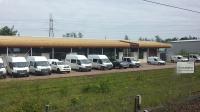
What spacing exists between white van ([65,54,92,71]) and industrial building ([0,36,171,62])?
3.99 m

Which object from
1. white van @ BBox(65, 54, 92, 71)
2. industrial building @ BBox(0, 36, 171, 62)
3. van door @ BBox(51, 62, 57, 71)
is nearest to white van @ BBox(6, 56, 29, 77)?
industrial building @ BBox(0, 36, 171, 62)

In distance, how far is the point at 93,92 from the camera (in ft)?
82.2

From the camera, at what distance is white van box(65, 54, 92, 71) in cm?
5447

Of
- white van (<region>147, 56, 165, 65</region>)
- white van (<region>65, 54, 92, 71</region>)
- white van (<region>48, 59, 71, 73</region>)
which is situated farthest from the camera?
white van (<region>147, 56, 165, 65</region>)

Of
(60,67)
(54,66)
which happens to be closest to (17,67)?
(60,67)

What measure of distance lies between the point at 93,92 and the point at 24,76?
22.3m

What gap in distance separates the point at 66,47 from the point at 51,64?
8.71m

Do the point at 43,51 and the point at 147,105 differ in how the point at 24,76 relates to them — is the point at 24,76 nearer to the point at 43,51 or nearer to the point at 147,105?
the point at 43,51

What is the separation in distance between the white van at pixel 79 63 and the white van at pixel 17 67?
9.84 m

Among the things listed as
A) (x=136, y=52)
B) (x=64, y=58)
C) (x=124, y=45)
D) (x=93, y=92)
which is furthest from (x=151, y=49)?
(x=93, y=92)

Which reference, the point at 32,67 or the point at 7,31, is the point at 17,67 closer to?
the point at 32,67

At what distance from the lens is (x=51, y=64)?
175 feet

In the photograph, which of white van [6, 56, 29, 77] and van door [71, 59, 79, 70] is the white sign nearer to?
white van [6, 56, 29, 77]

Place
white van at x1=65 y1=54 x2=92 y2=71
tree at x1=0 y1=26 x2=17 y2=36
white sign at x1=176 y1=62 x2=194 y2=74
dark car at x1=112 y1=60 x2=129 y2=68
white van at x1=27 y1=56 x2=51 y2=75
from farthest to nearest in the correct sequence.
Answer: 1. tree at x1=0 y1=26 x2=17 y2=36
2. dark car at x1=112 y1=60 x2=129 y2=68
3. white van at x1=65 y1=54 x2=92 y2=71
4. white van at x1=27 y1=56 x2=51 y2=75
5. white sign at x1=176 y1=62 x2=194 y2=74
